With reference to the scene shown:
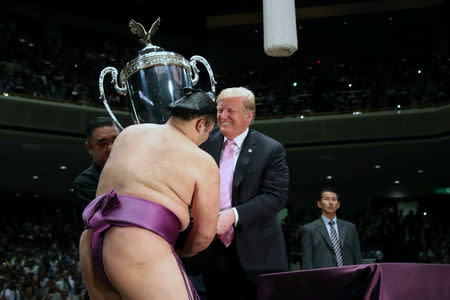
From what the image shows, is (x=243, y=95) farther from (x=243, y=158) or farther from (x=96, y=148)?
(x=96, y=148)

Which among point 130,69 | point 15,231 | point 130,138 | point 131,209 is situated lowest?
point 15,231

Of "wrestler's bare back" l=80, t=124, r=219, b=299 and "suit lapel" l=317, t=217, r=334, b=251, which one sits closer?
"wrestler's bare back" l=80, t=124, r=219, b=299

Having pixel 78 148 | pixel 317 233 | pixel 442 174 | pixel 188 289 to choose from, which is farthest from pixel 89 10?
pixel 188 289

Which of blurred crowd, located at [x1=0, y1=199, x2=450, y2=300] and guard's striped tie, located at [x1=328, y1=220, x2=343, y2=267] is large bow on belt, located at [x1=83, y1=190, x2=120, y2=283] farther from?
blurred crowd, located at [x1=0, y1=199, x2=450, y2=300]

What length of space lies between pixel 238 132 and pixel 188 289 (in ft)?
3.43

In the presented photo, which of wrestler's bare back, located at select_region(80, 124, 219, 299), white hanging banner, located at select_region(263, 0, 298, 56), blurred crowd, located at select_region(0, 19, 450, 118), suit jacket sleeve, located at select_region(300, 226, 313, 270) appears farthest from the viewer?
blurred crowd, located at select_region(0, 19, 450, 118)

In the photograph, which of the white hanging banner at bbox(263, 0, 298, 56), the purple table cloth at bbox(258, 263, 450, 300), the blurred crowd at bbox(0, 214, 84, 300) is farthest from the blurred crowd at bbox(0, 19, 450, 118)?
the purple table cloth at bbox(258, 263, 450, 300)

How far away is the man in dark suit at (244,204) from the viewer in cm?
242

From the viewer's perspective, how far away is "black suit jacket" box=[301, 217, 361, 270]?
14.5 feet

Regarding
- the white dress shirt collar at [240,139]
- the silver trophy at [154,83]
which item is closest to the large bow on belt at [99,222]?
the silver trophy at [154,83]

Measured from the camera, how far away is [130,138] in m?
1.86

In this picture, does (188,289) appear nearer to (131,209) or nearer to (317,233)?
(131,209)

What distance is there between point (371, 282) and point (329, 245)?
9.10 ft

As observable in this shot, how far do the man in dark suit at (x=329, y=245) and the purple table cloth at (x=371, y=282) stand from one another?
2.51m
